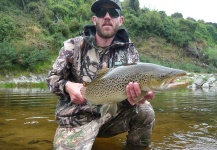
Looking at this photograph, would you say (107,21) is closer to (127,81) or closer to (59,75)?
(59,75)

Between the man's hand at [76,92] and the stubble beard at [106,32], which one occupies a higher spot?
the stubble beard at [106,32]

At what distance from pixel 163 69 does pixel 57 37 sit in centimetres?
3620

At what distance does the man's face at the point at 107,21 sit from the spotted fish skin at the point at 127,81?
819mm

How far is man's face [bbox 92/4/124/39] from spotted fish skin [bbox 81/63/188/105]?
819mm

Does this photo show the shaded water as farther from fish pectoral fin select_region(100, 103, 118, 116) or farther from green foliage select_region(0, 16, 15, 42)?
green foliage select_region(0, 16, 15, 42)

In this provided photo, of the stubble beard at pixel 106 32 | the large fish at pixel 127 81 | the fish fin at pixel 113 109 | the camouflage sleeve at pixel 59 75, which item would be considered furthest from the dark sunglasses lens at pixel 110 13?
the fish fin at pixel 113 109

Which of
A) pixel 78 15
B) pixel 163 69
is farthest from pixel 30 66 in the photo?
pixel 163 69

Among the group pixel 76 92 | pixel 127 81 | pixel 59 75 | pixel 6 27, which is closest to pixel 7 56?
pixel 6 27

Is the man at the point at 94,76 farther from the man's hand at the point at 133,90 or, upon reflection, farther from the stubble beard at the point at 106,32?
the man's hand at the point at 133,90

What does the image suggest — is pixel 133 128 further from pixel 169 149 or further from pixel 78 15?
pixel 78 15

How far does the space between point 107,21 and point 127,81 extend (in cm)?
118

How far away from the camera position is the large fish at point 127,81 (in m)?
2.64

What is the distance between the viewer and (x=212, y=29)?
285 feet

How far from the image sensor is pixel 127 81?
9.17 feet
